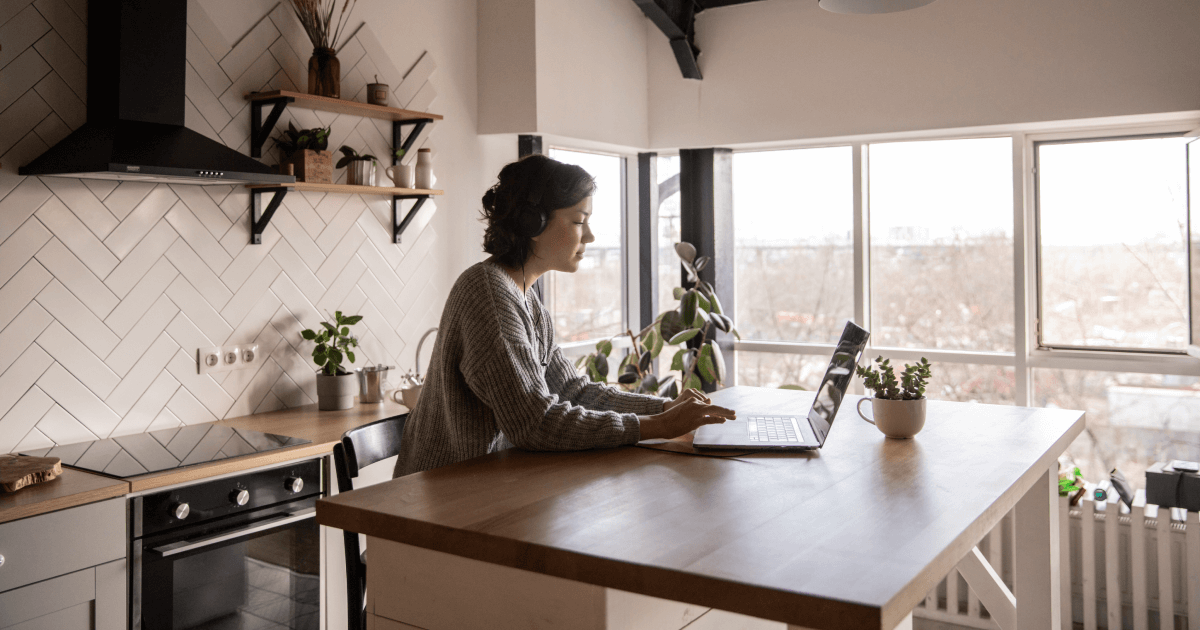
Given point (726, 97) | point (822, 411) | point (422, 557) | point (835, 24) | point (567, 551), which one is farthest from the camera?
point (726, 97)

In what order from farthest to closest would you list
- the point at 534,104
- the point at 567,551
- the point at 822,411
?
the point at 534,104 < the point at 822,411 < the point at 567,551

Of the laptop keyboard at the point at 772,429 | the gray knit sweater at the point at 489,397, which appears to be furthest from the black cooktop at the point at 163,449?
the laptop keyboard at the point at 772,429

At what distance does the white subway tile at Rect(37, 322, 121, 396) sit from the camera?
247 cm

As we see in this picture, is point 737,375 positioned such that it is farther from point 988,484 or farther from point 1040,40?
point 988,484

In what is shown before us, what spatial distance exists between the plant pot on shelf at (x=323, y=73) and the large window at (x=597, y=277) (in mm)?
1303

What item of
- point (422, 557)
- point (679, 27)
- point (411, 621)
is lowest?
point (411, 621)

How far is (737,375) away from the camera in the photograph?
4.50 m

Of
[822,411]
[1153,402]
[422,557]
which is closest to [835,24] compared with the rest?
[1153,402]

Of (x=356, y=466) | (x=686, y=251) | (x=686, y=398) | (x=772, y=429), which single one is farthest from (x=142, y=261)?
(x=686, y=251)

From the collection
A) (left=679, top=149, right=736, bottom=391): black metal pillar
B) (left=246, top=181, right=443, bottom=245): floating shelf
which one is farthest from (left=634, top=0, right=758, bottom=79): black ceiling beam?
(left=246, top=181, right=443, bottom=245): floating shelf

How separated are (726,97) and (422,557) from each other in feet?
10.9

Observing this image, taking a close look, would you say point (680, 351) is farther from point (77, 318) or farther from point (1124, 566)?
point (77, 318)

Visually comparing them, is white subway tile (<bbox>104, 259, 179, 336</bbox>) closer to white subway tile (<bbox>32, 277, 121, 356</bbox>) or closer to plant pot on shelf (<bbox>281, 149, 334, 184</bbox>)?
white subway tile (<bbox>32, 277, 121, 356</bbox>)

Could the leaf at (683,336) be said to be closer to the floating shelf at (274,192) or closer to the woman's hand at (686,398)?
the floating shelf at (274,192)
